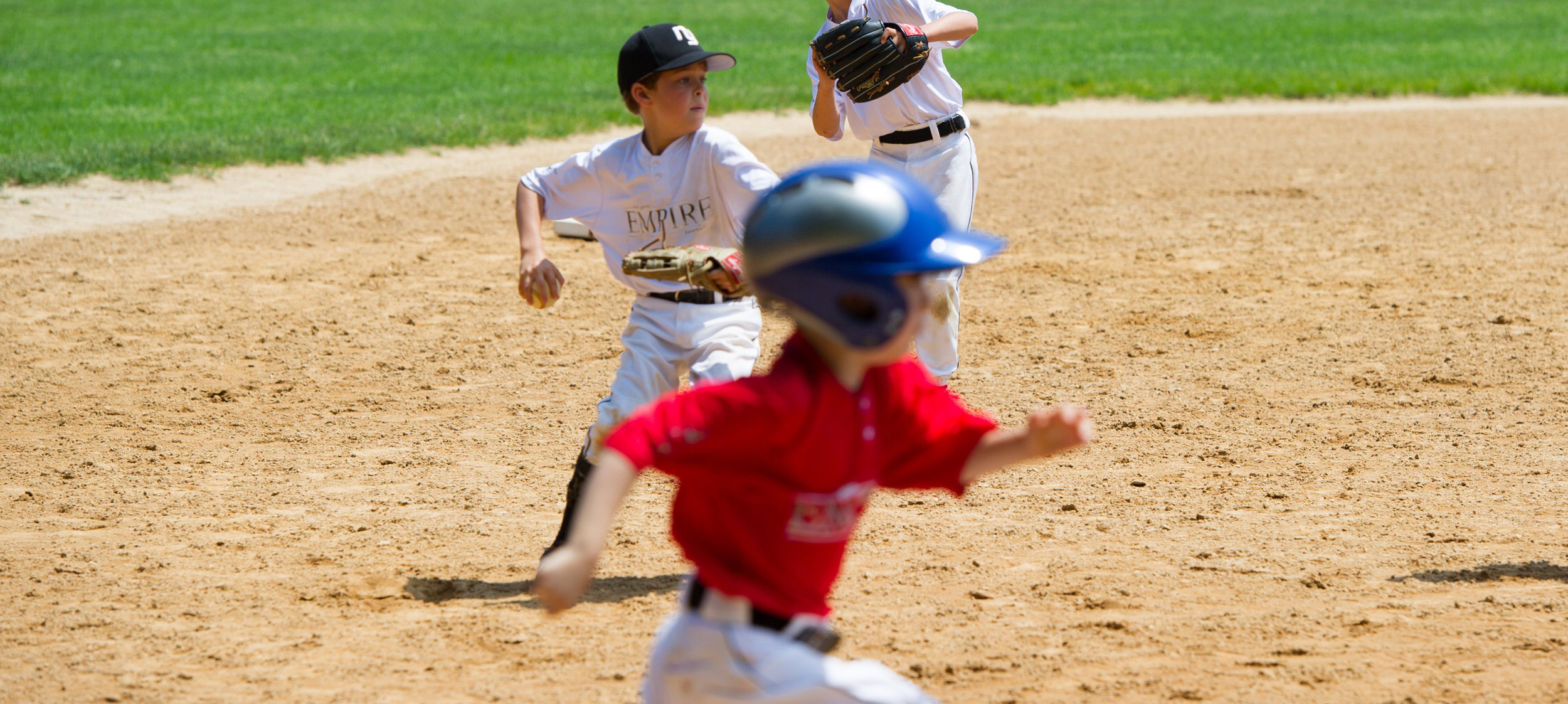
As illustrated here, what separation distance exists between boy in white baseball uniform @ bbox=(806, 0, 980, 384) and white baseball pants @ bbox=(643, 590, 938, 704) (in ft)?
11.3

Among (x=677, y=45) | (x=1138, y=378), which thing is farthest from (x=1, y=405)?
(x=1138, y=378)

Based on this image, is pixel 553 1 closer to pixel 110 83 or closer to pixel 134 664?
pixel 110 83

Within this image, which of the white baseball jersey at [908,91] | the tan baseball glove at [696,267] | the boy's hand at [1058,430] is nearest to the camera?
the boy's hand at [1058,430]

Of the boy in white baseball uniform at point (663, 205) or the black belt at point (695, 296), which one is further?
the black belt at point (695, 296)

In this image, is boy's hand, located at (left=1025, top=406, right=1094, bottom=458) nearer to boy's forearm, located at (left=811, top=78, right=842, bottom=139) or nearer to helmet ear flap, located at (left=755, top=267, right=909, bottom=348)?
helmet ear flap, located at (left=755, top=267, right=909, bottom=348)

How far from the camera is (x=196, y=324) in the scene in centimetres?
772

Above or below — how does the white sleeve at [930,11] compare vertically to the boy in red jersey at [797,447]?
above

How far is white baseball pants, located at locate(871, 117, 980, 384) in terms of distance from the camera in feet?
19.0

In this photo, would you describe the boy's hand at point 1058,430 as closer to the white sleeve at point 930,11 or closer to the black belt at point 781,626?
the black belt at point 781,626

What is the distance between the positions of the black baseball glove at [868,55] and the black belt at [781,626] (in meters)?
3.49

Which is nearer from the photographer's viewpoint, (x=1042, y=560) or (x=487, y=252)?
(x=1042, y=560)

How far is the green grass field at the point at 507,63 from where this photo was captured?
42.1 ft

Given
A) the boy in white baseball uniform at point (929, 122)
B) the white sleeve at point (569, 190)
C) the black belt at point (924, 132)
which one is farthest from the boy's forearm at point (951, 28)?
the white sleeve at point (569, 190)

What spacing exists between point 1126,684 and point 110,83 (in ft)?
50.0
